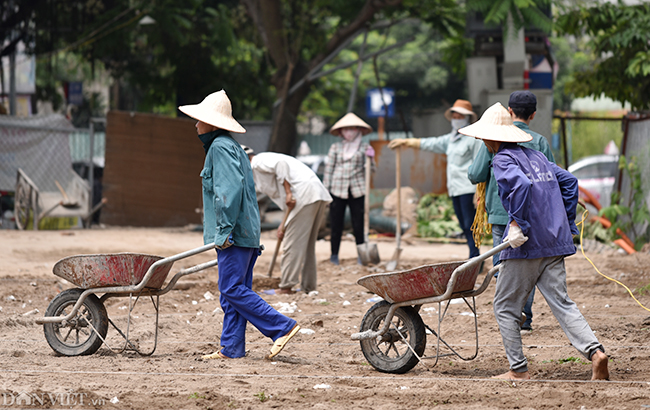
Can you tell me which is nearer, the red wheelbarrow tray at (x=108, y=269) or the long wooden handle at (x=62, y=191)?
the red wheelbarrow tray at (x=108, y=269)

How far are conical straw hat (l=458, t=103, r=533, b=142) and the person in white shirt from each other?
9.99 ft

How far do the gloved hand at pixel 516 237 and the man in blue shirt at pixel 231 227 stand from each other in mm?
1639

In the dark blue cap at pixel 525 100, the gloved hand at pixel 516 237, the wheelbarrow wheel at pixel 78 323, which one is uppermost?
the dark blue cap at pixel 525 100

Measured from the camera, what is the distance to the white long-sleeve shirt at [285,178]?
24.1 feet

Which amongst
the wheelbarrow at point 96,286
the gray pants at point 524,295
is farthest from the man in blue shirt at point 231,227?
the gray pants at point 524,295

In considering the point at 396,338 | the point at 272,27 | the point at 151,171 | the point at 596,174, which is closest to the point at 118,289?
the point at 396,338

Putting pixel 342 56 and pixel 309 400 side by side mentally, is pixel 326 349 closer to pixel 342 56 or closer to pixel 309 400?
pixel 309 400

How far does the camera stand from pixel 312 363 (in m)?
4.99

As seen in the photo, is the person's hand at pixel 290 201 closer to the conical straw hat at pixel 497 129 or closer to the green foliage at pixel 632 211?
the conical straw hat at pixel 497 129

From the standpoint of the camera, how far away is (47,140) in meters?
15.0

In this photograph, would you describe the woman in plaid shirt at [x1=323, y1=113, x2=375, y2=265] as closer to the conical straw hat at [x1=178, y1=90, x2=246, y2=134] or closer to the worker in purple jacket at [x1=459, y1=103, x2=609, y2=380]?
the conical straw hat at [x1=178, y1=90, x2=246, y2=134]

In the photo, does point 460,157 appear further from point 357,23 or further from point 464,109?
point 357,23

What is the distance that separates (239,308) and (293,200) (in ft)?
8.29

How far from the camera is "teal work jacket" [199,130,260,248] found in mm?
4863
